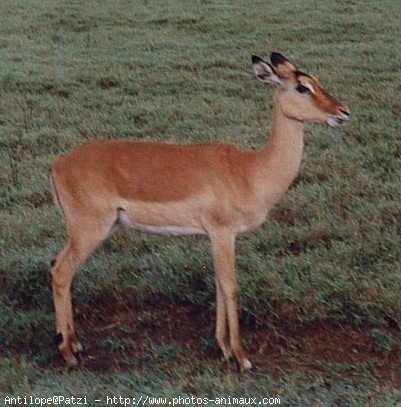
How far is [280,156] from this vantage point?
14.7ft

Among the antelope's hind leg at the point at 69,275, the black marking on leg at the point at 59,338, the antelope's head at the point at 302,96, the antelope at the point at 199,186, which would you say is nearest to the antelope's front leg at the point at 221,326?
the antelope at the point at 199,186

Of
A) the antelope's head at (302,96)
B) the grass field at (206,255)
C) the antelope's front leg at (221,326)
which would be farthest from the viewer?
the antelope's front leg at (221,326)

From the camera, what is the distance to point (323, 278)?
5.07m

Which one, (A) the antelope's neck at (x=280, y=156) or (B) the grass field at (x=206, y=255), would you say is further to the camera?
(A) the antelope's neck at (x=280, y=156)

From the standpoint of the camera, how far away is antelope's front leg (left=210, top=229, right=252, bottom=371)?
432 cm

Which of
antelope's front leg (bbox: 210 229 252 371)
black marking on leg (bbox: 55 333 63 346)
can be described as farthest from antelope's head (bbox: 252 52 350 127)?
black marking on leg (bbox: 55 333 63 346)

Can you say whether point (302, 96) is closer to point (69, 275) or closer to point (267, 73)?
point (267, 73)

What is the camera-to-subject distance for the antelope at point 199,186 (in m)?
4.34

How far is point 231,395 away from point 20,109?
262 inches

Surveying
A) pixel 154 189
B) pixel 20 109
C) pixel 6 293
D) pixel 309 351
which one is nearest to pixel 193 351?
pixel 309 351

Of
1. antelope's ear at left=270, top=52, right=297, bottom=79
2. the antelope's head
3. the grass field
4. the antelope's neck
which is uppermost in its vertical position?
antelope's ear at left=270, top=52, right=297, bottom=79

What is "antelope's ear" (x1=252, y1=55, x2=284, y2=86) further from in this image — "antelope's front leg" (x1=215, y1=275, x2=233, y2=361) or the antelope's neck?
"antelope's front leg" (x1=215, y1=275, x2=233, y2=361)

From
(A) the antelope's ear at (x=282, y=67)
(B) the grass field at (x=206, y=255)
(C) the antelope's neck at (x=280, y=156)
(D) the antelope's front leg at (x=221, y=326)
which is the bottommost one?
(B) the grass field at (x=206, y=255)

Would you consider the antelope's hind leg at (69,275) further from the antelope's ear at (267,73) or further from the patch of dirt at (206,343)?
the antelope's ear at (267,73)
